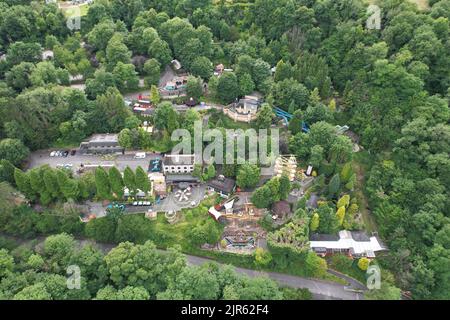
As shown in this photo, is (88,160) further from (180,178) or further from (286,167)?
(286,167)

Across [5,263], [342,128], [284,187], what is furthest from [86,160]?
[342,128]

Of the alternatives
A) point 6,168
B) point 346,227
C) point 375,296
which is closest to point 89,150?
point 6,168

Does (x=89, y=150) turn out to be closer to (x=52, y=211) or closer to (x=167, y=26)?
(x=52, y=211)

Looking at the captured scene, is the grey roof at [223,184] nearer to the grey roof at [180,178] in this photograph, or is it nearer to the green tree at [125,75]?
the grey roof at [180,178]

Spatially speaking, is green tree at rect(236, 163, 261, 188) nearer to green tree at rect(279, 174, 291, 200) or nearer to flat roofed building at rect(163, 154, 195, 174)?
green tree at rect(279, 174, 291, 200)

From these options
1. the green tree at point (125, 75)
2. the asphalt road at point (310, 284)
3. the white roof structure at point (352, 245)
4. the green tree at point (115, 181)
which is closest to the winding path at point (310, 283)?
the asphalt road at point (310, 284)

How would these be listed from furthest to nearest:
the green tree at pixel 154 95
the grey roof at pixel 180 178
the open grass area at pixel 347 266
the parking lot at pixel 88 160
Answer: the green tree at pixel 154 95
the parking lot at pixel 88 160
the grey roof at pixel 180 178
the open grass area at pixel 347 266
